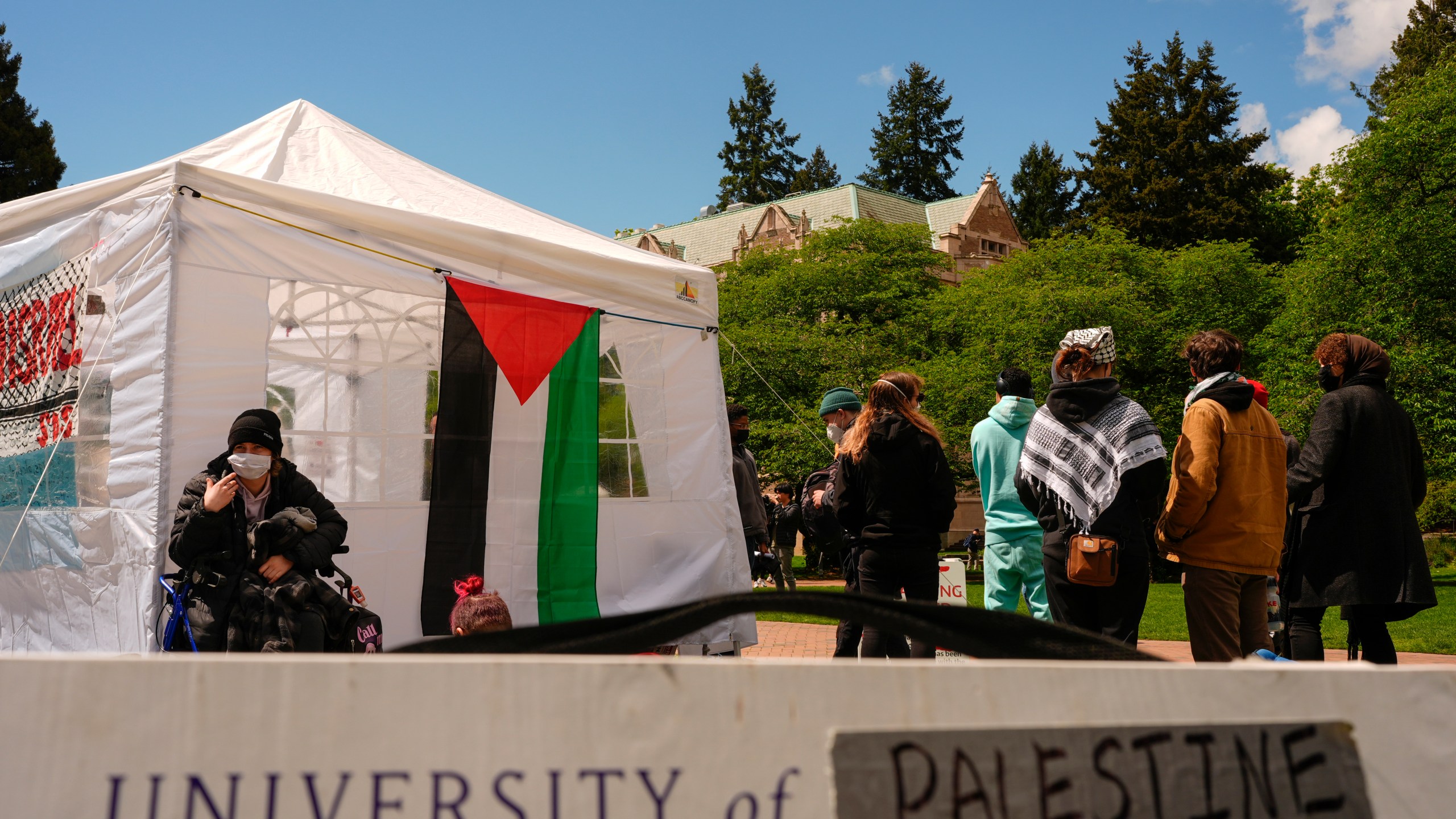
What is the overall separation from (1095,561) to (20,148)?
36.8m

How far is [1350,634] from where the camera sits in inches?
186

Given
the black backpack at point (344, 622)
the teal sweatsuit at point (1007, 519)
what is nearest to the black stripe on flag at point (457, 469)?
the black backpack at point (344, 622)

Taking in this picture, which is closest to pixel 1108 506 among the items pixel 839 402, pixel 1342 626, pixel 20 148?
pixel 839 402

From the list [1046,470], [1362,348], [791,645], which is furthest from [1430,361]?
[1046,470]

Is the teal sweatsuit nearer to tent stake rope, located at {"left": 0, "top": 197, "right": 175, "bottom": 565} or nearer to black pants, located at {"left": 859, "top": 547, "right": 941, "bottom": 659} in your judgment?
black pants, located at {"left": 859, "top": 547, "right": 941, "bottom": 659}

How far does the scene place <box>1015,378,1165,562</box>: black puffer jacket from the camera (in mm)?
4133

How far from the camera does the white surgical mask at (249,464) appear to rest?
4559 millimetres

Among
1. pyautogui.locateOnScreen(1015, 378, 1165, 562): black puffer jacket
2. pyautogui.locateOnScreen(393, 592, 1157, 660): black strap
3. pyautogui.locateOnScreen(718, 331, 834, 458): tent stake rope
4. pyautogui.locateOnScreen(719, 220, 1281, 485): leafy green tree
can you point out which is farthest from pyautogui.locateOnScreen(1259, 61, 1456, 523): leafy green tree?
pyautogui.locateOnScreen(393, 592, 1157, 660): black strap

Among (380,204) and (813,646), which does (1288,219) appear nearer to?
(813,646)

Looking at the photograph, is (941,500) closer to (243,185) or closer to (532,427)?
(532,427)

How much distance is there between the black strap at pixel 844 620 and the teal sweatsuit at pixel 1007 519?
4333 mm

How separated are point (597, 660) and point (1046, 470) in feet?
12.5

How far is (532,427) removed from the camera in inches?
257

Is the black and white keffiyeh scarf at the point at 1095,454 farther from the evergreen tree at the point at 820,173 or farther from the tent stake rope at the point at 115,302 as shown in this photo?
the evergreen tree at the point at 820,173
